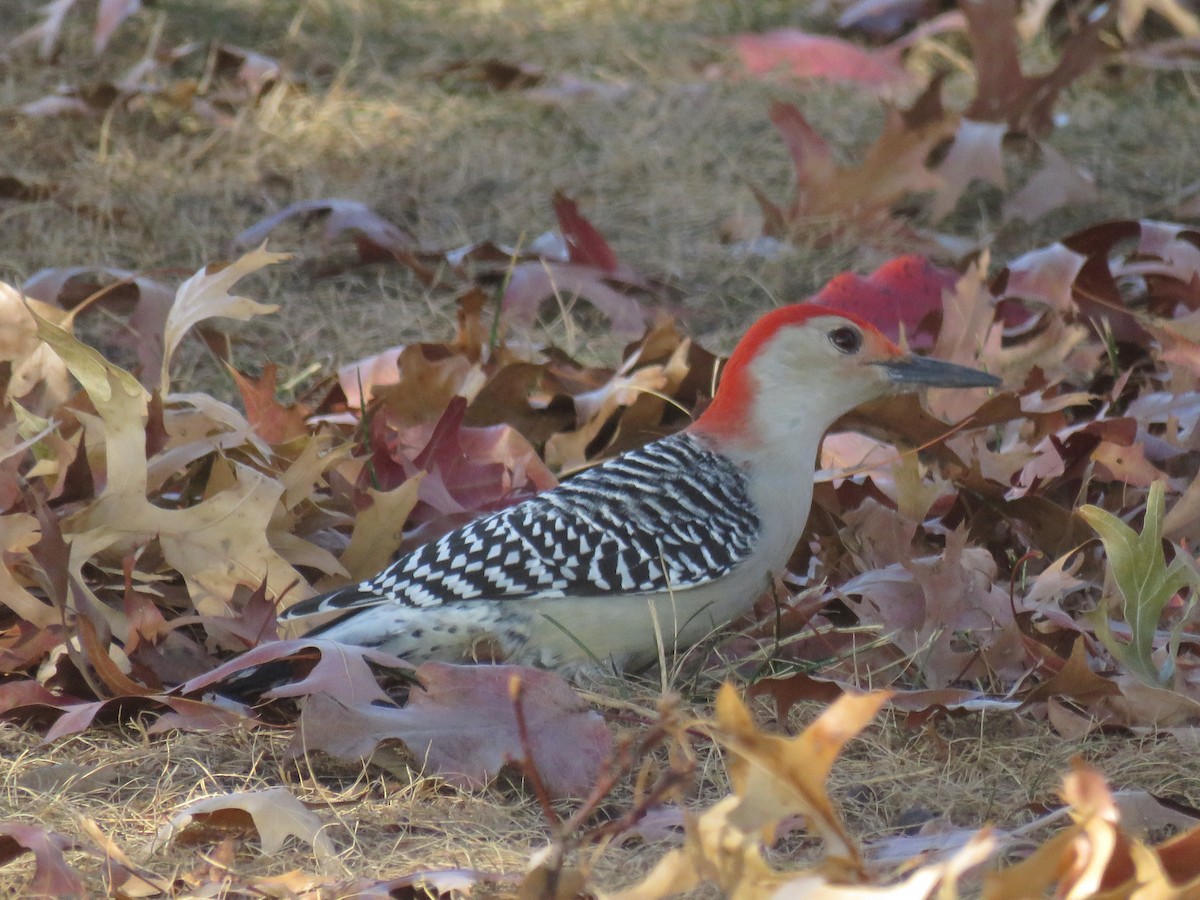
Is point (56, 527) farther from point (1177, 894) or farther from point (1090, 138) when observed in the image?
point (1090, 138)

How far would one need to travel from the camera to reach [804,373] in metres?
3.31

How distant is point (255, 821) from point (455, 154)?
170 inches

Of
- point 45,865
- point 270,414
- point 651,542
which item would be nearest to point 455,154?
point 270,414

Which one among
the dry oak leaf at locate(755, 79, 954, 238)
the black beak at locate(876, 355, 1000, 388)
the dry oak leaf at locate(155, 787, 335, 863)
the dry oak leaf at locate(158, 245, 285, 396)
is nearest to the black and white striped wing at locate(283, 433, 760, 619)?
the black beak at locate(876, 355, 1000, 388)

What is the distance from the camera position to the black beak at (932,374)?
3332 mm

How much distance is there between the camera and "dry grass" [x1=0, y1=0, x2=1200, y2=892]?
5273 millimetres

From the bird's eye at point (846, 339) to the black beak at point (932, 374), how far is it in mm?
64

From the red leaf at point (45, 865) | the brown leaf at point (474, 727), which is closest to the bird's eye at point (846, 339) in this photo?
the brown leaf at point (474, 727)

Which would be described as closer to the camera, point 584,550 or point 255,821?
point 255,821

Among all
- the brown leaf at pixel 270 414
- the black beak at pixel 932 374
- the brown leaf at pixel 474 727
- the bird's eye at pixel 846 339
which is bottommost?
the brown leaf at pixel 474 727

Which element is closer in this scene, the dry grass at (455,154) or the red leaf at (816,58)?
the dry grass at (455,154)

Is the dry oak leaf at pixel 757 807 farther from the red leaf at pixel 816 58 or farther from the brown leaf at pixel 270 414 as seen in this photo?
the red leaf at pixel 816 58

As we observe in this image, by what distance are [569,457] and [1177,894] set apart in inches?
92.6

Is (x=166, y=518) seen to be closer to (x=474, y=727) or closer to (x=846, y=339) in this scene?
(x=474, y=727)
